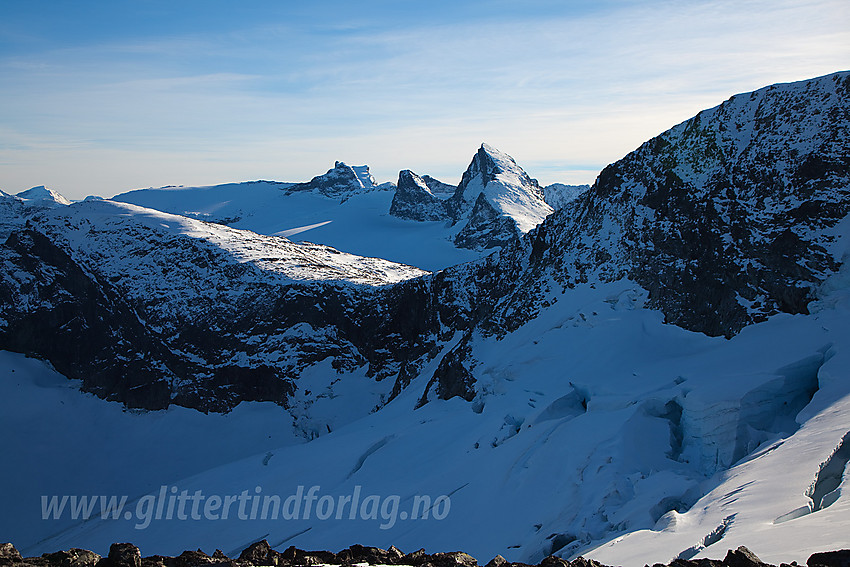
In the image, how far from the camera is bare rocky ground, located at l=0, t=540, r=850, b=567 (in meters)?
10.3

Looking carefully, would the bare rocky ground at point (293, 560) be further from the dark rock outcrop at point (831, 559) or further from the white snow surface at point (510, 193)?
the white snow surface at point (510, 193)

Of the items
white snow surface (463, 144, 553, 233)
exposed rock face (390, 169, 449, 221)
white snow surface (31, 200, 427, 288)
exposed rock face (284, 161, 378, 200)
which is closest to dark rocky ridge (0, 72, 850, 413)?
white snow surface (31, 200, 427, 288)

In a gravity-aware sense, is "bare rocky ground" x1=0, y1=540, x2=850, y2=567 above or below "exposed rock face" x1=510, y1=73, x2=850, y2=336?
below

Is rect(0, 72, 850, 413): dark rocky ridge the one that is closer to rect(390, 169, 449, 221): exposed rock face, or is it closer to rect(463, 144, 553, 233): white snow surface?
rect(463, 144, 553, 233): white snow surface

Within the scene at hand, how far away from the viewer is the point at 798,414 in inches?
809

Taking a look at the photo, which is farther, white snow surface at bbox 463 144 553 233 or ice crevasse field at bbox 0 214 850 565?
white snow surface at bbox 463 144 553 233

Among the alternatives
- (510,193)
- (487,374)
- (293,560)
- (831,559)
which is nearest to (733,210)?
(487,374)

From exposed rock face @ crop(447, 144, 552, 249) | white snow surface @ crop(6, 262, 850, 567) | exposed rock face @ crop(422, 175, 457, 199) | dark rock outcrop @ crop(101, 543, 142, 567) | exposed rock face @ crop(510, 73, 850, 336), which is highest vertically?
exposed rock face @ crop(422, 175, 457, 199)

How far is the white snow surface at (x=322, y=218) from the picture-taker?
414 ft

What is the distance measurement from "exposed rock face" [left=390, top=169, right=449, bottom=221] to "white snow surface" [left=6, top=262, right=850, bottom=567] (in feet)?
347

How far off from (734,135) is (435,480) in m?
22.8

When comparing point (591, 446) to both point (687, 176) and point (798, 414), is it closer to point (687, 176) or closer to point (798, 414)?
point (798, 414)

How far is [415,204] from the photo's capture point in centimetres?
15250

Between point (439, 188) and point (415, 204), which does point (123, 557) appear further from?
point (439, 188)
